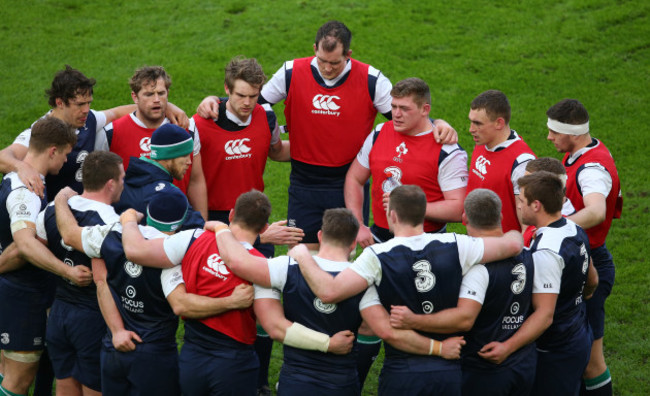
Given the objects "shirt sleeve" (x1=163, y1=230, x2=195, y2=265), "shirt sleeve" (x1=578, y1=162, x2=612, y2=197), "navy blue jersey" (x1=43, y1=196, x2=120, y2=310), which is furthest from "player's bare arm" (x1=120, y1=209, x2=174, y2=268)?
"shirt sleeve" (x1=578, y1=162, x2=612, y2=197)

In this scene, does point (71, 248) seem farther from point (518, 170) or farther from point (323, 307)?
point (518, 170)

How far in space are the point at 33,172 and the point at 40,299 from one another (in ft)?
3.47

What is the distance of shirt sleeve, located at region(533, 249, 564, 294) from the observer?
5.45 m

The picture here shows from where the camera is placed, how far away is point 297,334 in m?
5.06

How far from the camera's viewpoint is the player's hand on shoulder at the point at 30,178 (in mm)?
6012

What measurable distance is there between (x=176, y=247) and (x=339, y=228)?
1.13m

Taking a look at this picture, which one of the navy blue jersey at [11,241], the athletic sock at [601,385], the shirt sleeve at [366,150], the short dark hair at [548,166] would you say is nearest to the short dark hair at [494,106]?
the short dark hair at [548,166]

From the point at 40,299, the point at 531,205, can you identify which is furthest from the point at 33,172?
the point at 531,205

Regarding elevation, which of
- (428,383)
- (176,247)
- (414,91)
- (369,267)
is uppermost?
(414,91)

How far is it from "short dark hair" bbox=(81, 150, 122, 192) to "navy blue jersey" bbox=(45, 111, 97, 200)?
116cm

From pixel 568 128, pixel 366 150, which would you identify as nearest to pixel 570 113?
pixel 568 128

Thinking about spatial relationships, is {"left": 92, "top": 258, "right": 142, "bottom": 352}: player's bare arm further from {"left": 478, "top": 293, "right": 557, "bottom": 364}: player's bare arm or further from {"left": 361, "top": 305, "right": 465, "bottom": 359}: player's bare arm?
{"left": 478, "top": 293, "right": 557, "bottom": 364}: player's bare arm

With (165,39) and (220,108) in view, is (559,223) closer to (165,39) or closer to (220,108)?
(220,108)

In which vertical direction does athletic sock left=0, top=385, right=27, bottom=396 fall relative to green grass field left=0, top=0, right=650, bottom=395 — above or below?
below
